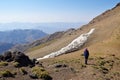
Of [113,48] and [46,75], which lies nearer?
[46,75]

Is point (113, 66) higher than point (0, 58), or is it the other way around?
point (0, 58)

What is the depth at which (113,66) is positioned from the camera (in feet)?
138

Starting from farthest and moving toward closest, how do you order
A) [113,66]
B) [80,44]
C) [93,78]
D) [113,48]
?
[80,44], [113,48], [113,66], [93,78]

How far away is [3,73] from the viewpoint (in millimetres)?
29844

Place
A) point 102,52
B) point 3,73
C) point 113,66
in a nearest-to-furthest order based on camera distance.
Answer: point 3,73, point 113,66, point 102,52

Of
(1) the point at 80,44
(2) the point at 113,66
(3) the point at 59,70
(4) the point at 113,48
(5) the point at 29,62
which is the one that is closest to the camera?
(3) the point at 59,70

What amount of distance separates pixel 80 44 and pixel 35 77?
46.3 meters

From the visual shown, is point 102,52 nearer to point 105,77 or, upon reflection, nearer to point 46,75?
point 105,77

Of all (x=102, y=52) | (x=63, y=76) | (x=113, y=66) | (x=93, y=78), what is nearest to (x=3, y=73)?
(x=63, y=76)

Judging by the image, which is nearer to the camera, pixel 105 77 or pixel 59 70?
pixel 105 77

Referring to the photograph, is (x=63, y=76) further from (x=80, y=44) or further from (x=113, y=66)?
(x=80, y=44)

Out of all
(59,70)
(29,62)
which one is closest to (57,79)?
(59,70)

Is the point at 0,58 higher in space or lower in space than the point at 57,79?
higher

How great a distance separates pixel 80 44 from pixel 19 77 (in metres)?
46.9
